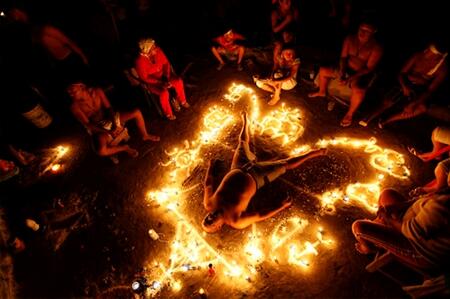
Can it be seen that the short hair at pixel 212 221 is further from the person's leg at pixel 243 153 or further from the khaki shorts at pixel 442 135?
the khaki shorts at pixel 442 135

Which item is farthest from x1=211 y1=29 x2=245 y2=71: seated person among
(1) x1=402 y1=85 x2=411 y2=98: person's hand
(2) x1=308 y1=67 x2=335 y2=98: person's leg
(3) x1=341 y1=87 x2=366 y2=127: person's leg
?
(1) x1=402 y1=85 x2=411 y2=98: person's hand

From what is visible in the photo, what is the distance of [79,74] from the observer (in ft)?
20.2

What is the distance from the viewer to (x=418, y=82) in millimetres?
4539

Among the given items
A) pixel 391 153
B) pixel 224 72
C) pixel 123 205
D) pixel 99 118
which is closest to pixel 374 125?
pixel 391 153

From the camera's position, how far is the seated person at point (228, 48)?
20.7 feet

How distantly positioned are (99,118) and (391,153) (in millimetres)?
5168

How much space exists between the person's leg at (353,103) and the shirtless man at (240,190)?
1229 mm

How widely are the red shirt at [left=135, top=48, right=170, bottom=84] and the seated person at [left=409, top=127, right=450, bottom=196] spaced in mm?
4810

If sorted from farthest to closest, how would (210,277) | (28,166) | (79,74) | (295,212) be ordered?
1. (79,74)
2. (28,166)
3. (295,212)
4. (210,277)

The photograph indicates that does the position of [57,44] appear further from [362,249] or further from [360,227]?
[362,249]

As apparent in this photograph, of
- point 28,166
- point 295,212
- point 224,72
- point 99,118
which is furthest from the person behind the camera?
point 224,72

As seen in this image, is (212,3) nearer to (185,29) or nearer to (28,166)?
(185,29)

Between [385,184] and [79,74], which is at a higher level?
[79,74]

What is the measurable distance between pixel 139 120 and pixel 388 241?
14.6 ft
